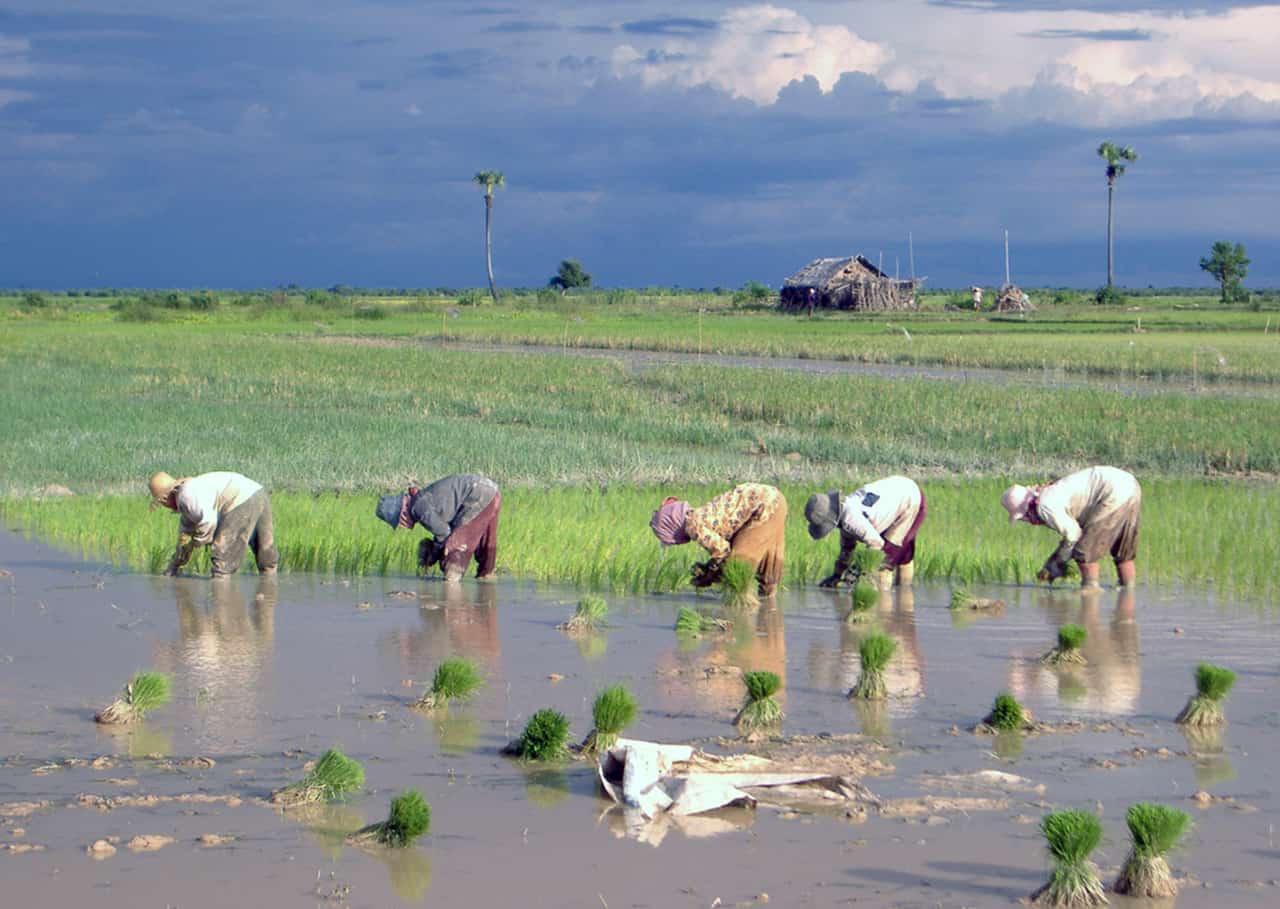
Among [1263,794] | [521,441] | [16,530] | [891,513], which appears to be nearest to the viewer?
[1263,794]

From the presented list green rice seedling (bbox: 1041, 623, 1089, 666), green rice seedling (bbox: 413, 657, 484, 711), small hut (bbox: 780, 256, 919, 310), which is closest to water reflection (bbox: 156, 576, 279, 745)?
green rice seedling (bbox: 413, 657, 484, 711)

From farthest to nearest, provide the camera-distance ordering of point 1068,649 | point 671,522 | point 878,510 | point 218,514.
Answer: point 218,514 < point 878,510 < point 671,522 < point 1068,649

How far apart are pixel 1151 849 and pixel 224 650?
5.62 meters

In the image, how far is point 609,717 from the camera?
651 cm

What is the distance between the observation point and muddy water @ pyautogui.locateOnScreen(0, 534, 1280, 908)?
17.2 ft

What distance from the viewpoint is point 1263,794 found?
6.16m

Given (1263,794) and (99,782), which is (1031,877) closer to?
(1263,794)

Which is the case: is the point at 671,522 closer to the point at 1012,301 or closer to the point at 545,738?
the point at 545,738

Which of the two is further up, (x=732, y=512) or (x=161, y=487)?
(x=161, y=487)

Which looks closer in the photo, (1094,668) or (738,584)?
(1094,668)

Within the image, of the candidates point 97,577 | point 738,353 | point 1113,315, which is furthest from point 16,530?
point 1113,315

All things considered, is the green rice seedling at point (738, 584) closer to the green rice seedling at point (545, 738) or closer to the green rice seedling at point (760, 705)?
the green rice seedling at point (760, 705)

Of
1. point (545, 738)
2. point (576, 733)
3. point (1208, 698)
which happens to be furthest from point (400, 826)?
point (1208, 698)

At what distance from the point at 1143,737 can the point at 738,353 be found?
32.2 meters
